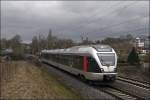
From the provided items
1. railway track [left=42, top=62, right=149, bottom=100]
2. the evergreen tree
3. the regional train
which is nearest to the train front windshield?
the regional train

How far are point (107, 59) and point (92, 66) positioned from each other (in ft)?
4.14

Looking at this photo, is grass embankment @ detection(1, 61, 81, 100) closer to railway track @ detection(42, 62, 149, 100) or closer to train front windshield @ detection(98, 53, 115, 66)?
railway track @ detection(42, 62, 149, 100)

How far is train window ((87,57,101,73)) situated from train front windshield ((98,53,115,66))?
521 mm

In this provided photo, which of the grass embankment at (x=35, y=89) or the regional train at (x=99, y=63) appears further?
the regional train at (x=99, y=63)

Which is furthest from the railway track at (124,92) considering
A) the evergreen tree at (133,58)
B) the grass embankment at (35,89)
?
the evergreen tree at (133,58)

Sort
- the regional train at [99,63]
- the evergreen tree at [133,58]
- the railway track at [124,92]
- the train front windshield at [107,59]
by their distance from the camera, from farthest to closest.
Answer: the evergreen tree at [133,58]
the train front windshield at [107,59]
the regional train at [99,63]
the railway track at [124,92]

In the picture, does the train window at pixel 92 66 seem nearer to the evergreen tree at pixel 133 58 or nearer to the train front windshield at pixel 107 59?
the train front windshield at pixel 107 59

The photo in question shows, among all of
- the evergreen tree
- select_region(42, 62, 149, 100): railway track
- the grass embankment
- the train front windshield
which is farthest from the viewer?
the evergreen tree

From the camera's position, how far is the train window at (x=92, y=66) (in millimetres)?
23406

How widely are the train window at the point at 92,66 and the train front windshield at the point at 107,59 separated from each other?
521 mm

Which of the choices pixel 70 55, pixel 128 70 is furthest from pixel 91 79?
pixel 128 70

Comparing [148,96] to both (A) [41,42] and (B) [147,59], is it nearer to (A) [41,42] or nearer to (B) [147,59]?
(B) [147,59]

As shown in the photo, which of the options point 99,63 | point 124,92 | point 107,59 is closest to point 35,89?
point 99,63

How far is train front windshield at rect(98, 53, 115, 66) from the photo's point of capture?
23391 mm
